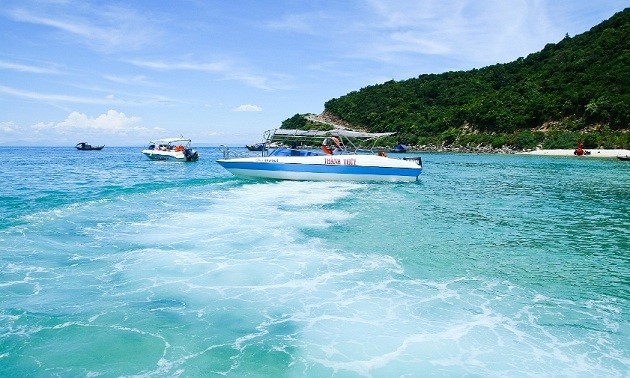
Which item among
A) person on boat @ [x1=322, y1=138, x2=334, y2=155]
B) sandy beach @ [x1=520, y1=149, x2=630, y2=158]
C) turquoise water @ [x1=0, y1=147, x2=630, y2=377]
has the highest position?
person on boat @ [x1=322, y1=138, x2=334, y2=155]

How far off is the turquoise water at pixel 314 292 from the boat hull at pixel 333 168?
955 cm

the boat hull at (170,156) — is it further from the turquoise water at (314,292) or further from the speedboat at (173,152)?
the turquoise water at (314,292)

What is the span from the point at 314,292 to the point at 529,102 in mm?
78307

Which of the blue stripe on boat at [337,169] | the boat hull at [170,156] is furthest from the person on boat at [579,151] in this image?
the boat hull at [170,156]

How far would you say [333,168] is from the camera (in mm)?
27859

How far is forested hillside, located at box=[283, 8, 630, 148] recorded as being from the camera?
212 ft

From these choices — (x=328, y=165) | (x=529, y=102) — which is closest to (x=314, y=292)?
(x=328, y=165)

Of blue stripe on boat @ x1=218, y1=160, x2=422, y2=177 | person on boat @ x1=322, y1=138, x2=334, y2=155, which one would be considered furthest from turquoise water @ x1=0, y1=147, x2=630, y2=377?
person on boat @ x1=322, y1=138, x2=334, y2=155

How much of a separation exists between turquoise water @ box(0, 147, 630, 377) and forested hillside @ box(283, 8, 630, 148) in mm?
54747

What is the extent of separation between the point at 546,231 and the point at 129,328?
12859 millimetres

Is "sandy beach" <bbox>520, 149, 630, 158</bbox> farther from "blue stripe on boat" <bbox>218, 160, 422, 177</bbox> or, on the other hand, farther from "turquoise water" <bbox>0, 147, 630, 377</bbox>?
"turquoise water" <bbox>0, 147, 630, 377</bbox>

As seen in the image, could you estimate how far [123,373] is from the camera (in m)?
5.89

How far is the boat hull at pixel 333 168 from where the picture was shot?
27.8 meters

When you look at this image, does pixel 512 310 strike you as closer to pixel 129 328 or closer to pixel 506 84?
pixel 129 328
